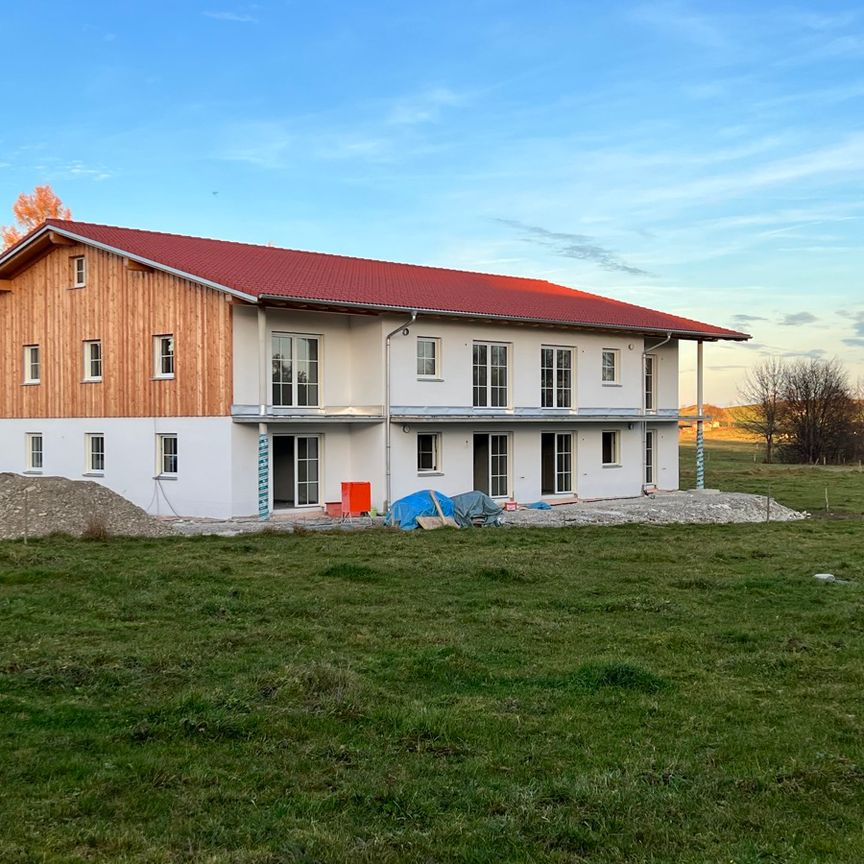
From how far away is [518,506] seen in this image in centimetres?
2748

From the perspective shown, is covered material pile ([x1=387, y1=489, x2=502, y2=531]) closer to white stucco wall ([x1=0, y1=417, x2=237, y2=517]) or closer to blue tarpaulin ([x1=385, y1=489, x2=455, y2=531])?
blue tarpaulin ([x1=385, y1=489, x2=455, y2=531])

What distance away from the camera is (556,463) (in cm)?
2916

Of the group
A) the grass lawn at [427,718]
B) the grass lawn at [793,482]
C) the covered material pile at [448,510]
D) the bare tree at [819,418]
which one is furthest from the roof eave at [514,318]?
the bare tree at [819,418]

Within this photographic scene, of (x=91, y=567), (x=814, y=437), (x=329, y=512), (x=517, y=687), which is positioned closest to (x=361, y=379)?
(x=329, y=512)

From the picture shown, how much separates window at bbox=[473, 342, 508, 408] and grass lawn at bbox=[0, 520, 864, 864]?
44.5 feet

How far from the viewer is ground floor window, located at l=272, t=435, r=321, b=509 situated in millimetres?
24281

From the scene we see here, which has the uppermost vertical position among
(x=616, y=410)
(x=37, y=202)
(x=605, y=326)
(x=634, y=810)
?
(x=37, y=202)

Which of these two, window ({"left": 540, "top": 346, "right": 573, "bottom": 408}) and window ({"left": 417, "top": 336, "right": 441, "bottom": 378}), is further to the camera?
window ({"left": 540, "top": 346, "right": 573, "bottom": 408})

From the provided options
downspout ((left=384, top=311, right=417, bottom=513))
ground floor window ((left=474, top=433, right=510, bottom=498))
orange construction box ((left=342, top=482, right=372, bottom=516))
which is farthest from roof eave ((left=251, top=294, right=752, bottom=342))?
orange construction box ((left=342, top=482, right=372, bottom=516))

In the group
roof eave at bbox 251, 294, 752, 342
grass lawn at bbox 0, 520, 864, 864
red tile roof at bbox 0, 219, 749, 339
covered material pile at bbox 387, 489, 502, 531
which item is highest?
red tile roof at bbox 0, 219, 749, 339

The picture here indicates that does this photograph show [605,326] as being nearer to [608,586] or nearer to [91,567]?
[608,586]

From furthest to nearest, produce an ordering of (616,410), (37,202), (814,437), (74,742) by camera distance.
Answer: (814,437) < (37,202) < (616,410) < (74,742)

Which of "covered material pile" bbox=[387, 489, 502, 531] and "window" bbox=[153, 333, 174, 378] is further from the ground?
"window" bbox=[153, 333, 174, 378]

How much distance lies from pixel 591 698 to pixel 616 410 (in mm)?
23192
